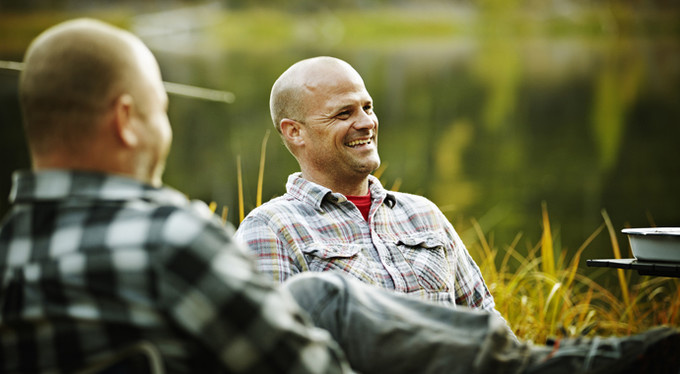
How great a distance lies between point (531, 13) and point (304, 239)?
79124mm

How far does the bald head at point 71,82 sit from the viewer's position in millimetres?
1223

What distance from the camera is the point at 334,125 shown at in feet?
8.70

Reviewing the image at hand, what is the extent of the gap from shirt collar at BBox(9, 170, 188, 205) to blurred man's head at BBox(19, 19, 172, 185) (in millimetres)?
26

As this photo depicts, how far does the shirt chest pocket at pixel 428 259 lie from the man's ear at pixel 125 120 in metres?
1.29

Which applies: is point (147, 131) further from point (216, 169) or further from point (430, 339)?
point (216, 169)

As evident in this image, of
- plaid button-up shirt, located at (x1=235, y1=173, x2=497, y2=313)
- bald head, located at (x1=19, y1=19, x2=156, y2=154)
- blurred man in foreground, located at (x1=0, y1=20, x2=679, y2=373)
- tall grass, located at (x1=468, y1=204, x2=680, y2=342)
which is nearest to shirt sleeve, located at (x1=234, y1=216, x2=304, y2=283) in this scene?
plaid button-up shirt, located at (x1=235, y1=173, x2=497, y2=313)

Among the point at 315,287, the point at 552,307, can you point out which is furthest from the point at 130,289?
the point at 552,307

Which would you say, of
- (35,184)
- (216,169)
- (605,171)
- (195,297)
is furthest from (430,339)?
(605,171)

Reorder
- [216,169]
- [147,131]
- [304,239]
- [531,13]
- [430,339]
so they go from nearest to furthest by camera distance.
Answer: [147,131] < [430,339] < [304,239] < [216,169] < [531,13]

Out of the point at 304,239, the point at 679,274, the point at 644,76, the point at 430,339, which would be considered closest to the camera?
the point at 430,339

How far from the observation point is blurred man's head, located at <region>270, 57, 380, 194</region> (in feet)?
8.66

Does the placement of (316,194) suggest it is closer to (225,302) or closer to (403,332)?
(403,332)

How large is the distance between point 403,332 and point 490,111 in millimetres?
25717

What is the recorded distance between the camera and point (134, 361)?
115 cm
